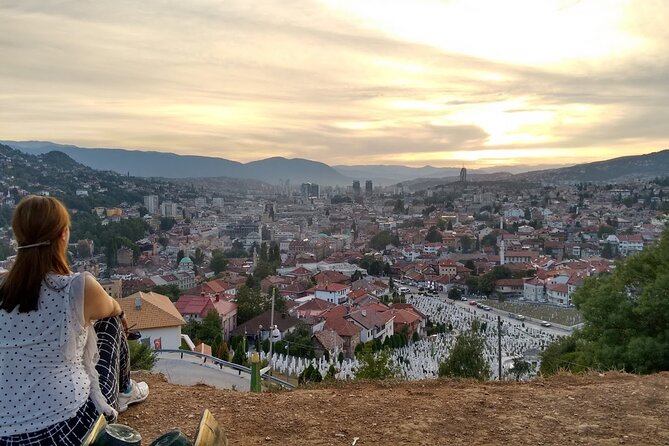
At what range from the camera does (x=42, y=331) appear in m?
1.74

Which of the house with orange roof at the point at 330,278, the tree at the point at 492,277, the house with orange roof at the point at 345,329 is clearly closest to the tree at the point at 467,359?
the house with orange roof at the point at 345,329

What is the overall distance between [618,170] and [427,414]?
142 metres

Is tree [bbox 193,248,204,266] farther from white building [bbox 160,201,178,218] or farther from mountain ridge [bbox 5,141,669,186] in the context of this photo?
mountain ridge [bbox 5,141,669,186]

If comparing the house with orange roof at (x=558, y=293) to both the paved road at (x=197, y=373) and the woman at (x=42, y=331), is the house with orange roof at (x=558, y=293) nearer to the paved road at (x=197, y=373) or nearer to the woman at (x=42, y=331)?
the paved road at (x=197, y=373)

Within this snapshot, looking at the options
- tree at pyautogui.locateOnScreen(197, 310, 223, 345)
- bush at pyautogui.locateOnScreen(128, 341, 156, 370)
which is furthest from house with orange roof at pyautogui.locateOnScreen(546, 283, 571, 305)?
bush at pyautogui.locateOnScreen(128, 341, 156, 370)

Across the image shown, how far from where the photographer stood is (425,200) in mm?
108188

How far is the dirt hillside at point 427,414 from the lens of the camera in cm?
260

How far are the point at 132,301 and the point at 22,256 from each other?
10939 mm

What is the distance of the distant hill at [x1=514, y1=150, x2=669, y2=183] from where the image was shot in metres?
123

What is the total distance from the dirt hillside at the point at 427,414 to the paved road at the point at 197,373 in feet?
12.4

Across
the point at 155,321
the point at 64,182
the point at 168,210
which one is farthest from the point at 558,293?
the point at 168,210

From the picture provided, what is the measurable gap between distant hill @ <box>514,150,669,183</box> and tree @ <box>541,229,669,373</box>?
126024mm

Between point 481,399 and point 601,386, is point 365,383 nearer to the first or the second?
point 481,399

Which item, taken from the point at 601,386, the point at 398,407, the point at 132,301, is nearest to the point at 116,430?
the point at 398,407
